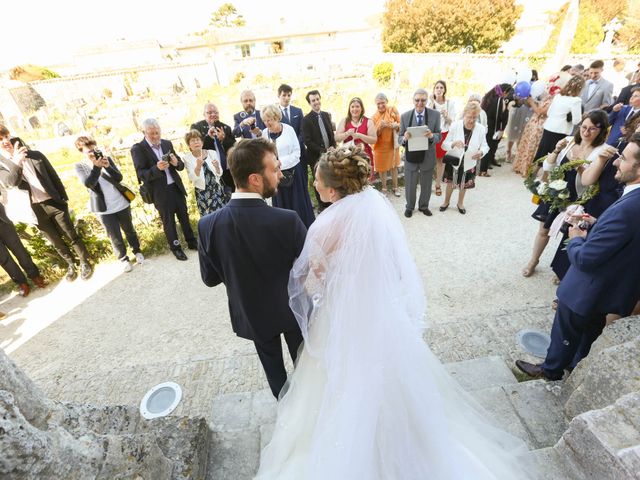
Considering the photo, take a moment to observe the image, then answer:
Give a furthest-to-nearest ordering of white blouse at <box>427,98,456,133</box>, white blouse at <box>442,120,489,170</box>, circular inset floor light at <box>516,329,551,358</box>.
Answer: white blouse at <box>427,98,456,133</box> < white blouse at <box>442,120,489,170</box> < circular inset floor light at <box>516,329,551,358</box>

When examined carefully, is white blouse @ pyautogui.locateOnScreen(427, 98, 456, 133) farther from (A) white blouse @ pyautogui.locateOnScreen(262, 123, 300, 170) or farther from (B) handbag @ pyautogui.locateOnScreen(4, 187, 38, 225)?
(B) handbag @ pyautogui.locateOnScreen(4, 187, 38, 225)

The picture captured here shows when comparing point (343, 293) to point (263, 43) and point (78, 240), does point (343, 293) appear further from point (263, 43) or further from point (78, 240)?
point (263, 43)

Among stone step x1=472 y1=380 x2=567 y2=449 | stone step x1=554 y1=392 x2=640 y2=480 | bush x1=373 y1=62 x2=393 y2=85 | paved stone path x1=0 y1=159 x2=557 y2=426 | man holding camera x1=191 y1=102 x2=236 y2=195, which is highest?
man holding camera x1=191 y1=102 x2=236 y2=195

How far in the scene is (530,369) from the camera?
117 inches

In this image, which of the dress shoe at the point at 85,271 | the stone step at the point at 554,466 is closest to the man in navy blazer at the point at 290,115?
the dress shoe at the point at 85,271

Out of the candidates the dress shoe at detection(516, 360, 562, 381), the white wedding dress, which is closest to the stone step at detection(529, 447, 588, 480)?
the white wedding dress

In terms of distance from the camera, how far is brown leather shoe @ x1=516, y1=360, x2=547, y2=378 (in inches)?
116

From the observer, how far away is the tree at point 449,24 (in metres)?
32.6

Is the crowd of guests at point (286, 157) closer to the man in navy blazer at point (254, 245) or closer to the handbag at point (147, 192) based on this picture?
the handbag at point (147, 192)

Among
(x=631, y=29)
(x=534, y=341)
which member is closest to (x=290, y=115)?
(x=534, y=341)

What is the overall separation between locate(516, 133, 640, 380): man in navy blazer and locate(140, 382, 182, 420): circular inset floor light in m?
3.29

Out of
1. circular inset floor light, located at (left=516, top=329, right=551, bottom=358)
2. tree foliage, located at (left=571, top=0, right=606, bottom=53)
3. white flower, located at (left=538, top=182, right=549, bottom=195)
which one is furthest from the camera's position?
tree foliage, located at (left=571, top=0, right=606, bottom=53)

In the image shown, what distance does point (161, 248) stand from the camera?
229 inches

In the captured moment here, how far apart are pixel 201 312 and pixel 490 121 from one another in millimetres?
6692
